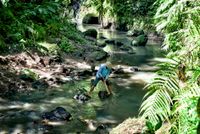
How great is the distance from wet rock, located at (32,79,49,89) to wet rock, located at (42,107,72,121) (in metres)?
3.54

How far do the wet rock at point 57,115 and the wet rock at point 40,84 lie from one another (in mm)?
3535

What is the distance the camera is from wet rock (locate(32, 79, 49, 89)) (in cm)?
1561

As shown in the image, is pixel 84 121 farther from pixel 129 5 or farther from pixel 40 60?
pixel 129 5

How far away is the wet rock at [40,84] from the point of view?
15.6 meters

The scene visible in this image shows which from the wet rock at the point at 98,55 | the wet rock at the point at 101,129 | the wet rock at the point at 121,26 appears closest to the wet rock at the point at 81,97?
the wet rock at the point at 101,129

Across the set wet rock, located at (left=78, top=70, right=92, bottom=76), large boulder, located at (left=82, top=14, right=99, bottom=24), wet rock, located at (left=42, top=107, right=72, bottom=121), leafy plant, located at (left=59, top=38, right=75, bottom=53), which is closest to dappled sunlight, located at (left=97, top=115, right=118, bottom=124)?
wet rock, located at (left=42, top=107, right=72, bottom=121)

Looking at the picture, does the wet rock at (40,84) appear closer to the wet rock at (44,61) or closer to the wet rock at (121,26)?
the wet rock at (44,61)

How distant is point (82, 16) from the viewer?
51.6 m

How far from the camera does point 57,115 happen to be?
1188cm

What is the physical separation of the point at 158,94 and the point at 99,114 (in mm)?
9030

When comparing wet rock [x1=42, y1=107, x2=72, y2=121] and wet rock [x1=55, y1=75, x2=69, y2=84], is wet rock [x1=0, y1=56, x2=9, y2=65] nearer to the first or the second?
wet rock [x1=55, y1=75, x2=69, y2=84]

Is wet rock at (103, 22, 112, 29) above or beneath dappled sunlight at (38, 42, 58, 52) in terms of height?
beneath

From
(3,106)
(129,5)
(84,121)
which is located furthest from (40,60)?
(129,5)

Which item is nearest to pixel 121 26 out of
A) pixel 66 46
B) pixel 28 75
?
pixel 66 46
